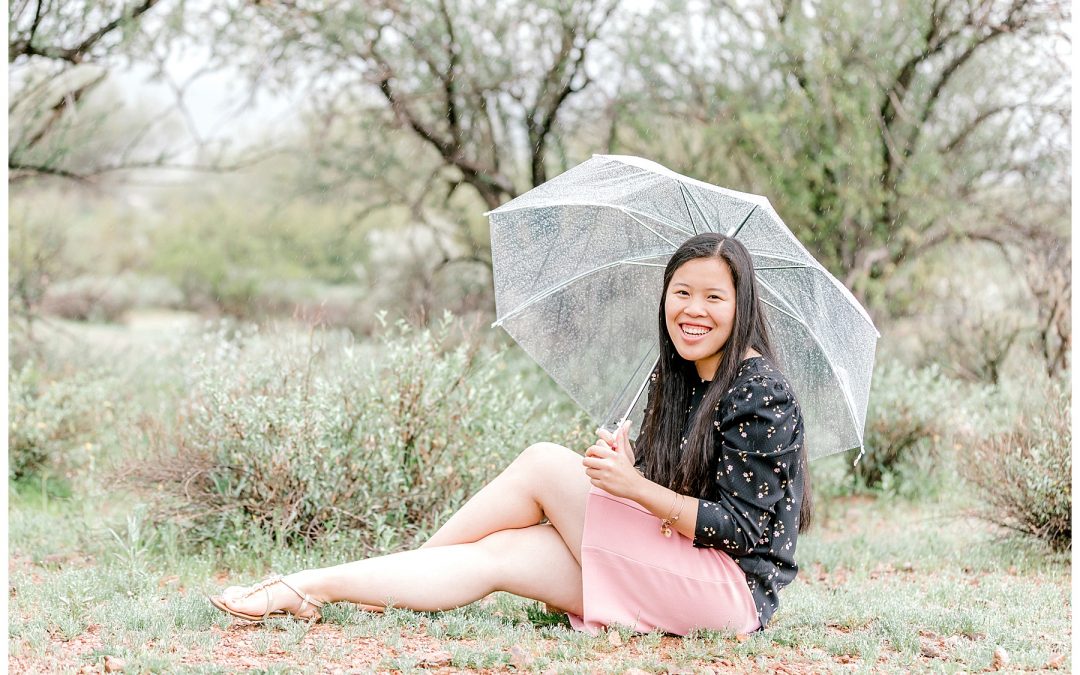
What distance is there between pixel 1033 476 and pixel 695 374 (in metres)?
2.02

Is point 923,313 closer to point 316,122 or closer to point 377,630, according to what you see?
point 316,122

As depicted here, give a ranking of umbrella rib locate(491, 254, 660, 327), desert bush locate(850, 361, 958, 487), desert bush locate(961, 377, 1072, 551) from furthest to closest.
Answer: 1. desert bush locate(850, 361, 958, 487)
2. desert bush locate(961, 377, 1072, 551)
3. umbrella rib locate(491, 254, 660, 327)

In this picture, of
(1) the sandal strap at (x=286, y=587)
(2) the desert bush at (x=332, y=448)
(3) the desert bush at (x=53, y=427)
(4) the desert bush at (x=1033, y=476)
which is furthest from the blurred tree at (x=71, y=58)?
(4) the desert bush at (x=1033, y=476)

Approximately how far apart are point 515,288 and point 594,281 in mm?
258

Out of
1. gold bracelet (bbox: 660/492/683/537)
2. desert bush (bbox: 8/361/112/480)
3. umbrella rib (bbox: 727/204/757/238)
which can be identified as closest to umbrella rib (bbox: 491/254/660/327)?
umbrella rib (bbox: 727/204/757/238)

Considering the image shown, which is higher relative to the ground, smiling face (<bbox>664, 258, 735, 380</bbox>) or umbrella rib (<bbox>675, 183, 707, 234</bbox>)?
umbrella rib (<bbox>675, 183, 707, 234</bbox>)

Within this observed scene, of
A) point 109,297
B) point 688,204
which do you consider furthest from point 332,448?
point 109,297

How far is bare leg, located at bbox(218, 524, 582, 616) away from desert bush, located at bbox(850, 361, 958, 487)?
3.41 metres

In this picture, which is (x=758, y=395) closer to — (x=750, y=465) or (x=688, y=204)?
(x=750, y=465)

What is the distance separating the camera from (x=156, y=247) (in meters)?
18.8

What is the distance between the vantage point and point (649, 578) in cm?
282

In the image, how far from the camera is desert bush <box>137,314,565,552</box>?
3979 millimetres

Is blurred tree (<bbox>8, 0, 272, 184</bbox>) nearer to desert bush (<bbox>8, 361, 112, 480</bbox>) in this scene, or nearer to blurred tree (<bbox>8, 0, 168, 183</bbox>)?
blurred tree (<bbox>8, 0, 168, 183</bbox>)

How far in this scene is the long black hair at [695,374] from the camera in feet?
9.21
